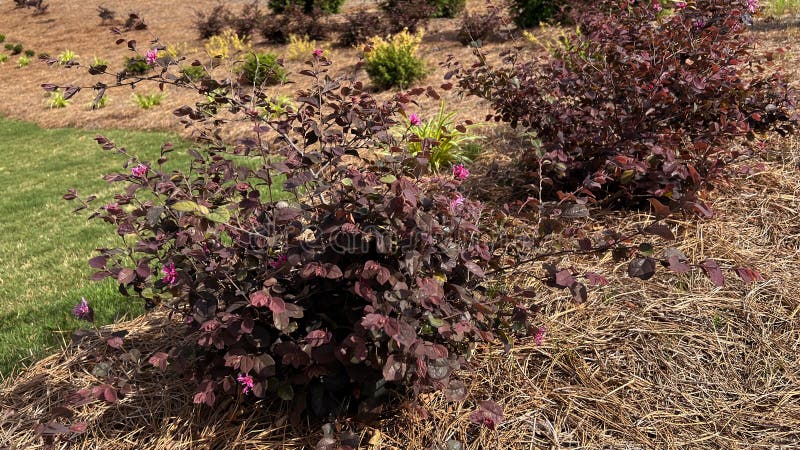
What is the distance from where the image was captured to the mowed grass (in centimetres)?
333

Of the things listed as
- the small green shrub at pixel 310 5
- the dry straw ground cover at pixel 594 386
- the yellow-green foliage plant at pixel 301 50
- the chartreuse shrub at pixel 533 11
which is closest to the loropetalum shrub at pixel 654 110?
the dry straw ground cover at pixel 594 386

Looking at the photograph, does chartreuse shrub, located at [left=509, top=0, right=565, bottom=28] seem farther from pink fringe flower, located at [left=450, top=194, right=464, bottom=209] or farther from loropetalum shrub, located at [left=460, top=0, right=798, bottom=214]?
pink fringe flower, located at [left=450, top=194, right=464, bottom=209]

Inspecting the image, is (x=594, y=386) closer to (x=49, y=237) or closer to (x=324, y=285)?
(x=324, y=285)

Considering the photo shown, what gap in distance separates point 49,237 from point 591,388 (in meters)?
5.07

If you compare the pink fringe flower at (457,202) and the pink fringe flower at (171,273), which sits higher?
the pink fringe flower at (457,202)

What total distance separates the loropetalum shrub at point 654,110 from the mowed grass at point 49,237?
2510 millimetres

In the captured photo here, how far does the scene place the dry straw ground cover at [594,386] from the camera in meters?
2.01

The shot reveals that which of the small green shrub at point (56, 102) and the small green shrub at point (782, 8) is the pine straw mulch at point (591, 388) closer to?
the small green shrub at point (782, 8)

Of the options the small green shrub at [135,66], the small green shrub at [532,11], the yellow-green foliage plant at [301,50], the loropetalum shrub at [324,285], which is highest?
the loropetalum shrub at [324,285]

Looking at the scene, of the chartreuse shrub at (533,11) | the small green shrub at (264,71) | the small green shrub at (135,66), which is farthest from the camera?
the small green shrub at (135,66)

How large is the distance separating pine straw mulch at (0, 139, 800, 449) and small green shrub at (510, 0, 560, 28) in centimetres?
783

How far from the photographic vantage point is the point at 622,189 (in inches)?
126

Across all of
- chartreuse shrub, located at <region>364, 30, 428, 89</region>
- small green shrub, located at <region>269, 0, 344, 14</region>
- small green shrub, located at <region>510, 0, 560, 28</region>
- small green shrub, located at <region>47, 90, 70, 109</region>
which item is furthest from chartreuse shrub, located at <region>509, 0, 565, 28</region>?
small green shrub, located at <region>47, 90, 70, 109</region>

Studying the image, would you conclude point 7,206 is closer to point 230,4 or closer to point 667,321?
point 667,321
